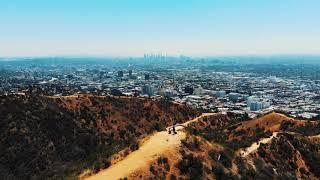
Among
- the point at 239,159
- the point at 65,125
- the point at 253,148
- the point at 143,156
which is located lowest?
the point at 65,125

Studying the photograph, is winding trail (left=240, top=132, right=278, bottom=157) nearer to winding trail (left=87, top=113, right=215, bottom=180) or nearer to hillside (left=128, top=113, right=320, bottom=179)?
hillside (left=128, top=113, right=320, bottom=179)

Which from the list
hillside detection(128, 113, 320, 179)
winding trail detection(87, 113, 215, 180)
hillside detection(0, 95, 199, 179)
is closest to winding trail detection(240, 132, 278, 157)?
hillside detection(128, 113, 320, 179)

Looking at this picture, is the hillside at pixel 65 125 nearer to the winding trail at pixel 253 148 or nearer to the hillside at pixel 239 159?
the winding trail at pixel 253 148

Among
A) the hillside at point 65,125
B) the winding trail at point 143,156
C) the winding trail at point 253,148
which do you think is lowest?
the hillside at point 65,125

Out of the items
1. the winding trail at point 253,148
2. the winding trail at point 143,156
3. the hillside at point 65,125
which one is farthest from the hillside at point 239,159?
the hillside at point 65,125

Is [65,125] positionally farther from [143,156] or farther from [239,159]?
[143,156]

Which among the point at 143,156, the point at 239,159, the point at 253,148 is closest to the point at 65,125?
the point at 253,148

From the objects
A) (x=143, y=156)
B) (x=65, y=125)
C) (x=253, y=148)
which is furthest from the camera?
(x=65, y=125)
